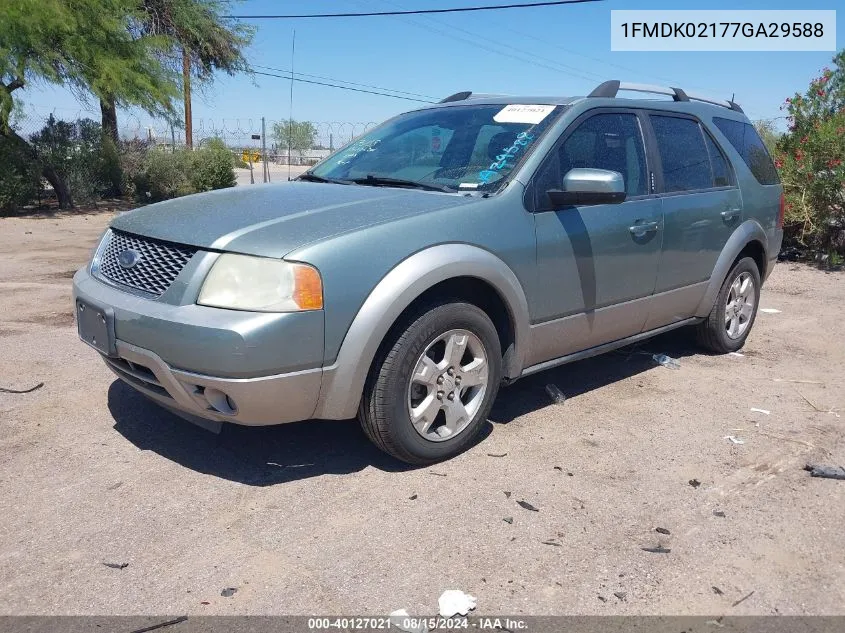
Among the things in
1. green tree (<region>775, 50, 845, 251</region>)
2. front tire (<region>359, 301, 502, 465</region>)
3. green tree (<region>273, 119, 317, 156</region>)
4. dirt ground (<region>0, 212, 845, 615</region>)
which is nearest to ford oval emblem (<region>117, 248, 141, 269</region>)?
dirt ground (<region>0, 212, 845, 615</region>)

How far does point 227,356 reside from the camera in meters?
3.02

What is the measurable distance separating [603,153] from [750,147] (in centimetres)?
205

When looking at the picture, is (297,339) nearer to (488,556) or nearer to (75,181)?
(488,556)

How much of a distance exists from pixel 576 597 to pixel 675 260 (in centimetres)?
275

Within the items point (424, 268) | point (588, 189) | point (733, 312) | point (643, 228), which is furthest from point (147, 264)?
point (733, 312)

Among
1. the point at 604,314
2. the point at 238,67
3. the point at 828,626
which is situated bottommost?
the point at 828,626

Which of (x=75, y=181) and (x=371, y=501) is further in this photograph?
(x=75, y=181)

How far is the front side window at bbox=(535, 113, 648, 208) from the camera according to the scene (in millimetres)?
4078

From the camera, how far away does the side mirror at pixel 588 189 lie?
3.79 m

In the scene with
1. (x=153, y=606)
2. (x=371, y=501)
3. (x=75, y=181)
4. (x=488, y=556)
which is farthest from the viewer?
(x=75, y=181)

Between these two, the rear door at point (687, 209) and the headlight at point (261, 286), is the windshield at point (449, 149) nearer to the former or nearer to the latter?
the rear door at point (687, 209)

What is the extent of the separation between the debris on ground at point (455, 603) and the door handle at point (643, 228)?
2.52 m

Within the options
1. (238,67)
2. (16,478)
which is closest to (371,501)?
(16,478)

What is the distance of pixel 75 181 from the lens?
18.1 meters
